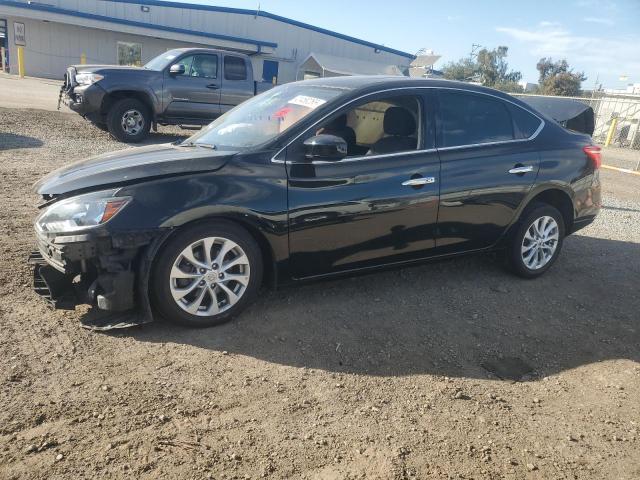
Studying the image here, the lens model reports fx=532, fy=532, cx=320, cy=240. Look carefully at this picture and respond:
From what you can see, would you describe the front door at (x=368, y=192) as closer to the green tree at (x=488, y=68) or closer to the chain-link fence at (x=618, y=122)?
the chain-link fence at (x=618, y=122)

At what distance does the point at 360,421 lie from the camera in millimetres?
2789

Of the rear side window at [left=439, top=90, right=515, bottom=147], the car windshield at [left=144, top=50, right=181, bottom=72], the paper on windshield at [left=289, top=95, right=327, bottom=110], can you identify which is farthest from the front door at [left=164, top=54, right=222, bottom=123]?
the rear side window at [left=439, top=90, right=515, bottom=147]

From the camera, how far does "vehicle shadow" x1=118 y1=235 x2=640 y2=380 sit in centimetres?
345

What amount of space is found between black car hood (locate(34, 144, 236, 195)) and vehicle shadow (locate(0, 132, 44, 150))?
6383mm

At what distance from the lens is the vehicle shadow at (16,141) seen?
9.25 meters

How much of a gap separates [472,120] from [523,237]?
1.18 metres

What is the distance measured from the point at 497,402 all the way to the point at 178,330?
6.80 feet

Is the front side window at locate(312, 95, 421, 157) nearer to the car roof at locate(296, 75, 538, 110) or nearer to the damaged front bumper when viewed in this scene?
the car roof at locate(296, 75, 538, 110)

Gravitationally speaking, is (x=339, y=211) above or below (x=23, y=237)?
above

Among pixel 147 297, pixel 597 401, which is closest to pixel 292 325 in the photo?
pixel 147 297

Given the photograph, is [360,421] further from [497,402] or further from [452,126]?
[452,126]

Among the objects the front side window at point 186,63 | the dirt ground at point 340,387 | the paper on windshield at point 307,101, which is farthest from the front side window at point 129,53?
the paper on windshield at point 307,101

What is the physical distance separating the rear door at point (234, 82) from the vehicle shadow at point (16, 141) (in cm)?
393

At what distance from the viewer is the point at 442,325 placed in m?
4.01
